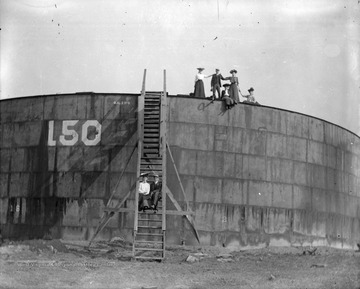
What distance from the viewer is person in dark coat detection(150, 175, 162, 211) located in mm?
19794

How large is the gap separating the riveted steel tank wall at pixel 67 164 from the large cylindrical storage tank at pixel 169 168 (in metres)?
0.03

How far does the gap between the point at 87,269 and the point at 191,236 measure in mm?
5866

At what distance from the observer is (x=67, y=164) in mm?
22016

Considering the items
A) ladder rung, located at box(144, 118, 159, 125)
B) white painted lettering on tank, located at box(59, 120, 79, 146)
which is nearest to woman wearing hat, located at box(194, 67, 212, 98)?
ladder rung, located at box(144, 118, 159, 125)

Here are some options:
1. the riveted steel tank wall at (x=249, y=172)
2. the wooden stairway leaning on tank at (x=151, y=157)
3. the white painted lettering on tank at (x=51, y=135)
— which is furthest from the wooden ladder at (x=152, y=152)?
the white painted lettering on tank at (x=51, y=135)

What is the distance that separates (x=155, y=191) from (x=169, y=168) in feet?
7.07

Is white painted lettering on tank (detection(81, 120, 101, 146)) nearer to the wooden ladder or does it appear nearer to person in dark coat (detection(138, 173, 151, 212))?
the wooden ladder

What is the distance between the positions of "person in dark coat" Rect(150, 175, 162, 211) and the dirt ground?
5.55 ft

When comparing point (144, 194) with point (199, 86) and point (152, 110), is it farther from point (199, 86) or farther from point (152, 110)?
point (199, 86)

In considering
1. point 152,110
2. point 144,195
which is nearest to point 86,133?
point 152,110

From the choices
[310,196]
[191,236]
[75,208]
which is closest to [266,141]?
[310,196]

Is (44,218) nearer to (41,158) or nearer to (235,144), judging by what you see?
(41,158)

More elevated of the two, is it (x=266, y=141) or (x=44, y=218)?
(x=266, y=141)

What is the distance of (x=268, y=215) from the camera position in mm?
22750
